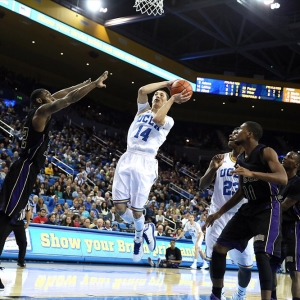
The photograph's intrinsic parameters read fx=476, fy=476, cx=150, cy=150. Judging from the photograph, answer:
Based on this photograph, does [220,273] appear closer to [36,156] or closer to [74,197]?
[36,156]

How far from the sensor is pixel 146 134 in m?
7.30

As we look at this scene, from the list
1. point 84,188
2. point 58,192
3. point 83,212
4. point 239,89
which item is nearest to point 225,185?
point 83,212

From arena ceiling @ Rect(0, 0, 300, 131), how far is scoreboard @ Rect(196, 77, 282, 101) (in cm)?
96

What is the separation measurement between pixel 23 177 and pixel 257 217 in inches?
108

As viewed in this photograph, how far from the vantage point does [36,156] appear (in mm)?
5730

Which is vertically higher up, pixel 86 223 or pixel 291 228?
pixel 291 228

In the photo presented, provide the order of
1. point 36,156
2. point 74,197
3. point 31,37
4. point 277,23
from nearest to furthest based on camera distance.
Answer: point 36,156 < point 74,197 < point 277,23 < point 31,37

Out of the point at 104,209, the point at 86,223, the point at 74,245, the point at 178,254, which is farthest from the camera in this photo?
the point at 104,209

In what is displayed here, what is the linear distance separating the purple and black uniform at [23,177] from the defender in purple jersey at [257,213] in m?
2.33

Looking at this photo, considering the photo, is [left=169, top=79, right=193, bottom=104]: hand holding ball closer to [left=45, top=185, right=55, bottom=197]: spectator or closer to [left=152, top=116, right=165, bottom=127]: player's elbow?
[left=152, top=116, right=165, bottom=127]: player's elbow

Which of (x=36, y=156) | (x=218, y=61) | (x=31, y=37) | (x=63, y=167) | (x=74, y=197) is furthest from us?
(x=218, y=61)

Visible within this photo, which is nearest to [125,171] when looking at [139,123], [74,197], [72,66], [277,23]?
[139,123]

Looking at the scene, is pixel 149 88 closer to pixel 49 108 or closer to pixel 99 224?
pixel 49 108

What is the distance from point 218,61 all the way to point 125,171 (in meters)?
23.9
